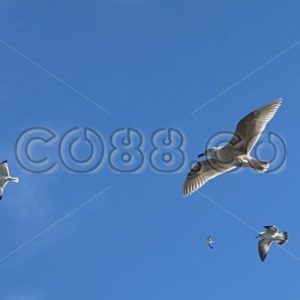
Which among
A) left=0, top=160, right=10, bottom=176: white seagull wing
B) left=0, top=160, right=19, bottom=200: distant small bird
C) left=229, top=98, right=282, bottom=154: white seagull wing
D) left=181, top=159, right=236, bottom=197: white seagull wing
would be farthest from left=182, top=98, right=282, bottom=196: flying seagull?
left=0, top=160, right=10, bottom=176: white seagull wing

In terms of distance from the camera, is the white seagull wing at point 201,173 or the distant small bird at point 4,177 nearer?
the white seagull wing at point 201,173

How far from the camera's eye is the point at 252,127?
19266mm

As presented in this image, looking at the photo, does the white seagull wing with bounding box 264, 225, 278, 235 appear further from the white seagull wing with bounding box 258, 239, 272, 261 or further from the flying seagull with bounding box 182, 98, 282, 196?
the flying seagull with bounding box 182, 98, 282, 196

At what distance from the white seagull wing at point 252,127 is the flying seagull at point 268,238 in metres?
2.97

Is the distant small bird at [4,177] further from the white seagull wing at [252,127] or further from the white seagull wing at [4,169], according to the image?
the white seagull wing at [252,127]

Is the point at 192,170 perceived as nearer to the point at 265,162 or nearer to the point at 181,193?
the point at 181,193

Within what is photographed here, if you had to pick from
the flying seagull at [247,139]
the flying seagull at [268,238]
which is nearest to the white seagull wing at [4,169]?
the flying seagull at [247,139]

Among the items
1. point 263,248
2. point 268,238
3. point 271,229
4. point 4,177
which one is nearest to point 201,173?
point 271,229

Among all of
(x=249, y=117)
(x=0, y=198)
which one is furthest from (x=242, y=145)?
(x=0, y=198)

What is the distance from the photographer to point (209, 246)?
17891 millimetres

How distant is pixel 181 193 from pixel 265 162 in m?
3.28

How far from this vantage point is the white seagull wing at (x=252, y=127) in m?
19.2

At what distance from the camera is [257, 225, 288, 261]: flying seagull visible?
835 inches

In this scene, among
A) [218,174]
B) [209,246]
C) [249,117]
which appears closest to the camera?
[209,246]
